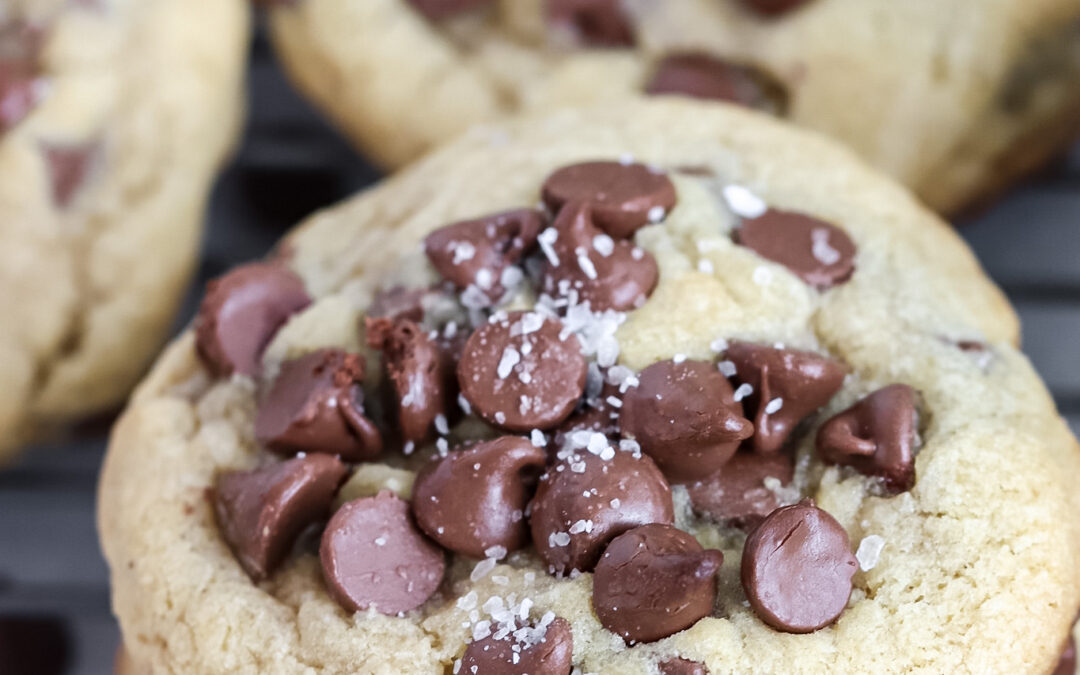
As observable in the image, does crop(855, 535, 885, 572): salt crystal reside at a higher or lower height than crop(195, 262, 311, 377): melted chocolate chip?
lower

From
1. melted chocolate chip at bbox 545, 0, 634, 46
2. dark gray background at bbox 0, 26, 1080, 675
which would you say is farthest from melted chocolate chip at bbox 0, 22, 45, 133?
melted chocolate chip at bbox 545, 0, 634, 46

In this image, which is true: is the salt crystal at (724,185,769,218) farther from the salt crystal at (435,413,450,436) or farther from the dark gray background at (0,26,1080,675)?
the dark gray background at (0,26,1080,675)

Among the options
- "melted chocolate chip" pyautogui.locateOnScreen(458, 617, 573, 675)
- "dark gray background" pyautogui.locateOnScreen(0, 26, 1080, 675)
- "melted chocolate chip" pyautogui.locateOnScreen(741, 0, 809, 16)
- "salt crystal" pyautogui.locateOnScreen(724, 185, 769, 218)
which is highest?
"melted chocolate chip" pyautogui.locateOnScreen(741, 0, 809, 16)

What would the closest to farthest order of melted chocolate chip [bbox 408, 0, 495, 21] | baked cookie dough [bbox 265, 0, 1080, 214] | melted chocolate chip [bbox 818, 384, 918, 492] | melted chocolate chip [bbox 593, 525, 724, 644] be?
melted chocolate chip [bbox 593, 525, 724, 644] < melted chocolate chip [bbox 818, 384, 918, 492] < baked cookie dough [bbox 265, 0, 1080, 214] < melted chocolate chip [bbox 408, 0, 495, 21]

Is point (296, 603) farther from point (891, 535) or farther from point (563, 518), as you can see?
point (891, 535)

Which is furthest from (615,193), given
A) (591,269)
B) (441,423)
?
(441,423)

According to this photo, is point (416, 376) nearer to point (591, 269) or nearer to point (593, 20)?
point (591, 269)
